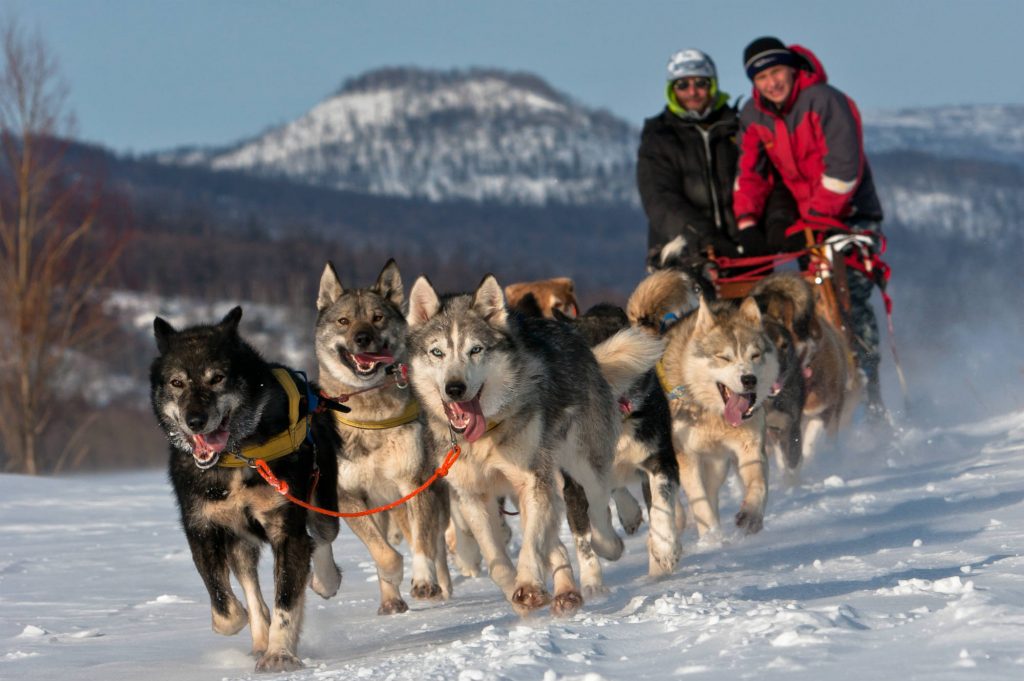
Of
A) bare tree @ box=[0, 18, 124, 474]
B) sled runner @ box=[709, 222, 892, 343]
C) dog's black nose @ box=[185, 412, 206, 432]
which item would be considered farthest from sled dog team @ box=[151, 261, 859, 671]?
bare tree @ box=[0, 18, 124, 474]

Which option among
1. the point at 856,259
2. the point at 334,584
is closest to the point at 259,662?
the point at 334,584

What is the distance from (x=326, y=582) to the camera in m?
5.11

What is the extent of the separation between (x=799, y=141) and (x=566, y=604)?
460cm

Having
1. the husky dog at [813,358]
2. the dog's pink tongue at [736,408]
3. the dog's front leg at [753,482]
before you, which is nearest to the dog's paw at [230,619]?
the dog's front leg at [753,482]

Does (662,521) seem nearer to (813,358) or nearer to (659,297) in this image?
→ (659,297)

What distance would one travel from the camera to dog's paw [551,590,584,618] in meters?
4.26

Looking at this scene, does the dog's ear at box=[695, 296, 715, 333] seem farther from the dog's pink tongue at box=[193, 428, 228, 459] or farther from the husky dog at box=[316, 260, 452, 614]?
the dog's pink tongue at box=[193, 428, 228, 459]

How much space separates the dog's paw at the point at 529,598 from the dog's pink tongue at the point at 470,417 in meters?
0.58

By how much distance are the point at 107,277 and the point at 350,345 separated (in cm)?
943

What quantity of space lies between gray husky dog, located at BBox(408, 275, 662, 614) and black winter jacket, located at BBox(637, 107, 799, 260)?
333 centimetres

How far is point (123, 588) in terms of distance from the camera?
592 centimetres

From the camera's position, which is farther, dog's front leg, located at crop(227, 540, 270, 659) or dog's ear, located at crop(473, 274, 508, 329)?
dog's ear, located at crop(473, 274, 508, 329)

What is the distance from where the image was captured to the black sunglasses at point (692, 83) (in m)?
8.05

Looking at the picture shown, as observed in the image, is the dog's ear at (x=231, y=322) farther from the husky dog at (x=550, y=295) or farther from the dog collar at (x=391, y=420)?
the husky dog at (x=550, y=295)
